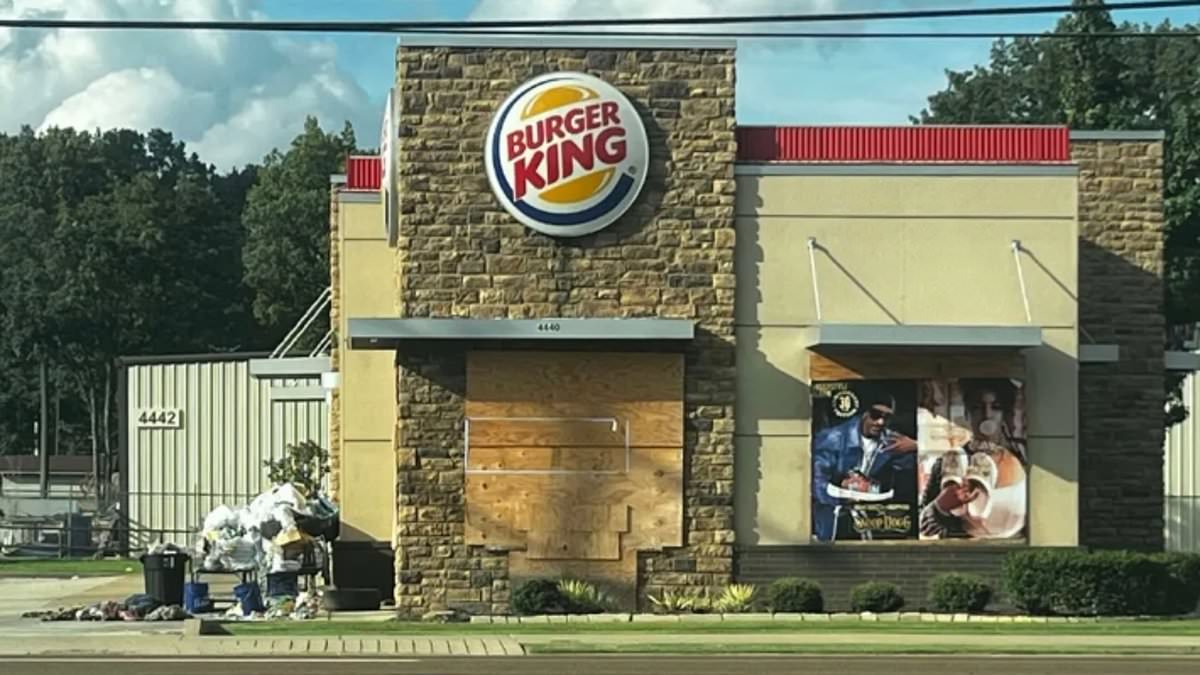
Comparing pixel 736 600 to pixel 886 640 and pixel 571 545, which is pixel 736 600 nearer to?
pixel 571 545

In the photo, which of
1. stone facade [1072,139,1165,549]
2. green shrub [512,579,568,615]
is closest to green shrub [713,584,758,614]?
green shrub [512,579,568,615]

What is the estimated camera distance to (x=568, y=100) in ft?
89.7

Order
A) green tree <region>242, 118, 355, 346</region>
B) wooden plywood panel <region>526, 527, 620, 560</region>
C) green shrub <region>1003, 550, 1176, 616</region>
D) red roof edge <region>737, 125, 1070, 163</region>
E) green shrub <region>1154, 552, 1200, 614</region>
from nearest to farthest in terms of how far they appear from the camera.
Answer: green shrub <region>1003, 550, 1176, 616</region>, green shrub <region>1154, 552, 1200, 614</region>, wooden plywood panel <region>526, 527, 620, 560</region>, red roof edge <region>737, 125, 1070, 163</region>, green tree <region>242, 118, 355, 346</region>

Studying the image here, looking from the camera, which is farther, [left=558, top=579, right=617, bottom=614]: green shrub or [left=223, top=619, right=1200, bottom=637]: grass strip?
[left=558, top=579, right=617, bottom=614]: green shrub

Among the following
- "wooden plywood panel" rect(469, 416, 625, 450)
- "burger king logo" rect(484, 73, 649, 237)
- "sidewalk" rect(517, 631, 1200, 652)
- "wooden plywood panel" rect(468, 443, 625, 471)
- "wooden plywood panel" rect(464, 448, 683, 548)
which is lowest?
"sidewalk" rect(517, 631, 1200, 652)

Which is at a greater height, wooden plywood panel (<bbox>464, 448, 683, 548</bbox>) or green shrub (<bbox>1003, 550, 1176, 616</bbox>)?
wooden plywood panel (<bbox>464, 448, 683, 548</bbox>)

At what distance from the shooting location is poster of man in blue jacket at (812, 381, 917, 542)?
27.8 meters

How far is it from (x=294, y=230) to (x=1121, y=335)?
5428cm

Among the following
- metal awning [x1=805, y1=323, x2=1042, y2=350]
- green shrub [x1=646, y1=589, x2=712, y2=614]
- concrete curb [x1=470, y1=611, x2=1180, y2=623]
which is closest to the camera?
concrete curb [x1=470, y1=611, x2=1180, y2=623]

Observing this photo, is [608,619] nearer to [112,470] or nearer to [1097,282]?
[1097,282]

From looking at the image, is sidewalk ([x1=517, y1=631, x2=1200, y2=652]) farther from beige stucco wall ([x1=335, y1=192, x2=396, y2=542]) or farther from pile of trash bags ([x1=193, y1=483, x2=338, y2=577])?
beige stucco wall ([x1=335, y1=192, x2=396, y2=542])

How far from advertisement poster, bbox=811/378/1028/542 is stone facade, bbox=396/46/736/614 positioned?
150cm

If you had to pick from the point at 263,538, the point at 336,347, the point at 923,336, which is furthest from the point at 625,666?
the point at 336,347

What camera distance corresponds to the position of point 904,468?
27828 millimetres
